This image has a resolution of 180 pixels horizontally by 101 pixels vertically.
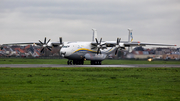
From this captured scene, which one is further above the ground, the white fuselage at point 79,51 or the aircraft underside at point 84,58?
the white fuselage at point 79,51

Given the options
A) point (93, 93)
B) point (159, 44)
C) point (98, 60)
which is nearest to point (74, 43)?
point (98, 60)

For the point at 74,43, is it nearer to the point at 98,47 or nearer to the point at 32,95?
the point at 98,47

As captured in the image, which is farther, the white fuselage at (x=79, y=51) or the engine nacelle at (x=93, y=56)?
the engine nacelle at (x=93, y=56)

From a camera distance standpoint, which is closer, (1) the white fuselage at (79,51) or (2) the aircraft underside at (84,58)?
(1) the white fuselage at (79,51)

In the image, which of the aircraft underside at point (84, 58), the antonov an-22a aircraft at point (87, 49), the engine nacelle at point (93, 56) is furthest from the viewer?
the engine nacelle at point (93, 56)

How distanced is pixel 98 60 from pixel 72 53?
6.38m

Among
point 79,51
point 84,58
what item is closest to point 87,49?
point 84,58

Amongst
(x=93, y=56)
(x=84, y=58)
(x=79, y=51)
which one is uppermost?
(x=79, y=51)

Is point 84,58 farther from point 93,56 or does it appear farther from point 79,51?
point 79,51

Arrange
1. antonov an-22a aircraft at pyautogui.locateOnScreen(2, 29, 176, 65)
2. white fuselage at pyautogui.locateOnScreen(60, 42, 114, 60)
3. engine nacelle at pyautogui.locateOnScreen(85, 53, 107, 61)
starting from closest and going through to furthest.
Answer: white fuselage at pyautogui.locateOnScreen(60, 42, 114, 60)
antonov an-22a aircraft at pyautogui.locateOnScreen(2, 29, 176, 65)
engine nacelle at pyautogui.locateOnScreen(85, 53, 107, 61)

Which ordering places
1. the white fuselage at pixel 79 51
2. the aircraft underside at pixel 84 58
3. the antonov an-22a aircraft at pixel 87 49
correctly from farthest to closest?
the aircraft underside at pixel 84 58
the antonov an-22a aircraft at pixel 87 49
the white fuselage at pixel 79 51

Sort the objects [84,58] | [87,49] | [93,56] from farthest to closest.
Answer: [93,56]
[87,49]
[84,58]

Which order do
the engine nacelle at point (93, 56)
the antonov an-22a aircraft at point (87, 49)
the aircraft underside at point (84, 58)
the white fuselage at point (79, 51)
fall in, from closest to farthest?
the white fuselage at point (79, 51) < the antonov an-22a aircraft at point (87, 49) < the aircraft underside at point (84, 58) < the engine nacelle at point (93, 56)

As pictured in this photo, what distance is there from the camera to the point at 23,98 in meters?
14.1
